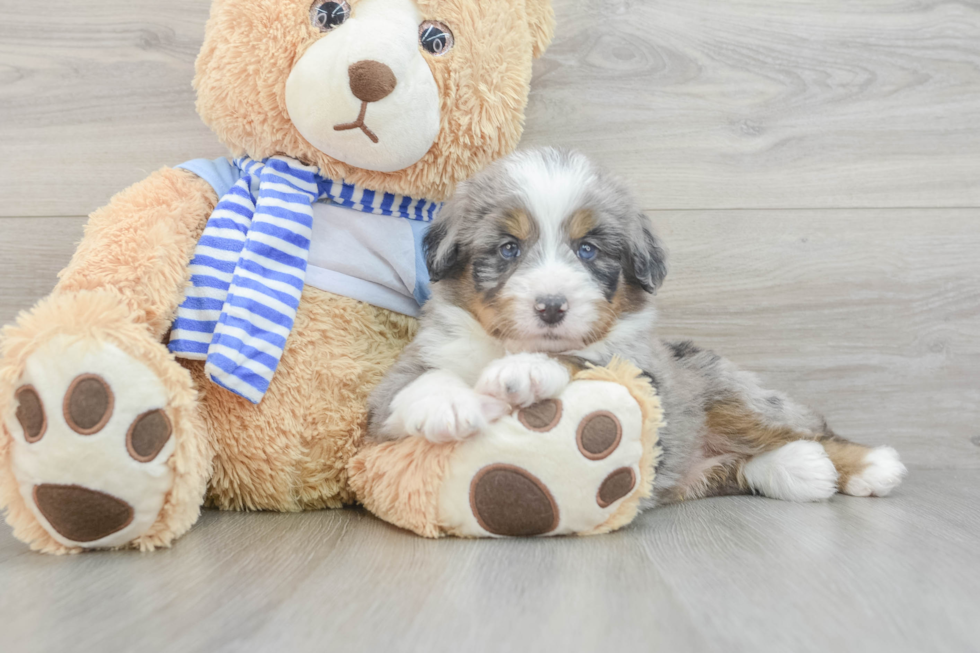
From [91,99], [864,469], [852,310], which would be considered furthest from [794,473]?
[91,99]

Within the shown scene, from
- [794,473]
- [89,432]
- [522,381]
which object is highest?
[522,381]

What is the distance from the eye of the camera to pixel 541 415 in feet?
5.22

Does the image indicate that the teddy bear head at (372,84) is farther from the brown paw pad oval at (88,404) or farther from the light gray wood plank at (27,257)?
the light gray wood plank at (27,257)

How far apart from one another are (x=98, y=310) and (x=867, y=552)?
66.0 inches

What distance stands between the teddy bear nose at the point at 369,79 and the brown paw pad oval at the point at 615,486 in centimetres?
104

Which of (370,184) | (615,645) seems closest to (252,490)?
(370,184)

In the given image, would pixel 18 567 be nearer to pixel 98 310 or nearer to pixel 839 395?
pixel 98 310

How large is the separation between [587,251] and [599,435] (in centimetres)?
48

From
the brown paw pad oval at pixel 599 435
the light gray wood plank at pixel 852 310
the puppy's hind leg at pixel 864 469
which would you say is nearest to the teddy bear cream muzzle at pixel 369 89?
the brown paw pad oval at pixel 599 435

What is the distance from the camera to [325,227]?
1982mm

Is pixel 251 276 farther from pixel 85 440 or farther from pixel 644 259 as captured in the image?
pixel 644 259

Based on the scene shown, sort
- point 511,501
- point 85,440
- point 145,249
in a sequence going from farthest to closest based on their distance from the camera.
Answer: point 145,249, point 511,501, point 85,440

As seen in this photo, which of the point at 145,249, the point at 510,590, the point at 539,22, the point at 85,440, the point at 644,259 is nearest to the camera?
the point at 510,590

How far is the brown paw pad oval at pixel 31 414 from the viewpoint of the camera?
147 cm
